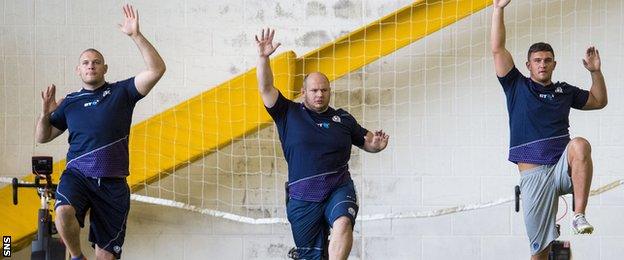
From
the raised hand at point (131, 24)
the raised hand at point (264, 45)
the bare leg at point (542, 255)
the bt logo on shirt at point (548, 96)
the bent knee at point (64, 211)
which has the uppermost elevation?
the raised hand at point (131, 24)

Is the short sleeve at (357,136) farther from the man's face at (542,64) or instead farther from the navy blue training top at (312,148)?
the man's face at (542,64)

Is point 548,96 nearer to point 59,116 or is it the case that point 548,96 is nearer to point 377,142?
point 377,142

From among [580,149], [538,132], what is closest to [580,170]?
[580,149]

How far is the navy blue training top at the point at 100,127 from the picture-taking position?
7184mm

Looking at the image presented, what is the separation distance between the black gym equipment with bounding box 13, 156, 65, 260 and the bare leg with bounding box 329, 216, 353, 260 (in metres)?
1.95

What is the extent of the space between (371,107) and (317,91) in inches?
87.2

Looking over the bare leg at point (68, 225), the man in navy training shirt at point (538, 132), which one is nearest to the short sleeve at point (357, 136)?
the man in navy training shirt at point (538, 132)

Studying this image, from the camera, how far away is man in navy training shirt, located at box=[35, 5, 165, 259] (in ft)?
23.5

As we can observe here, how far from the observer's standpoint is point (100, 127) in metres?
7.20

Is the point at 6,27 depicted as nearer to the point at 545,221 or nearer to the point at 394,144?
the point at 394,144

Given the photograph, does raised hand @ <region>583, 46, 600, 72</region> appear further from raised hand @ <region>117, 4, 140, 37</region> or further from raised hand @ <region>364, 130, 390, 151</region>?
raised hand @ <region>117, 4, 140, 37</region>

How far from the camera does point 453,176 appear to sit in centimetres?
936

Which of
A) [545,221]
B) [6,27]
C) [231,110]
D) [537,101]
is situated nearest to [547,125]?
[537,101]

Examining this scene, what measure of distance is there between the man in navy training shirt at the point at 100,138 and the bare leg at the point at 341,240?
1436mm
